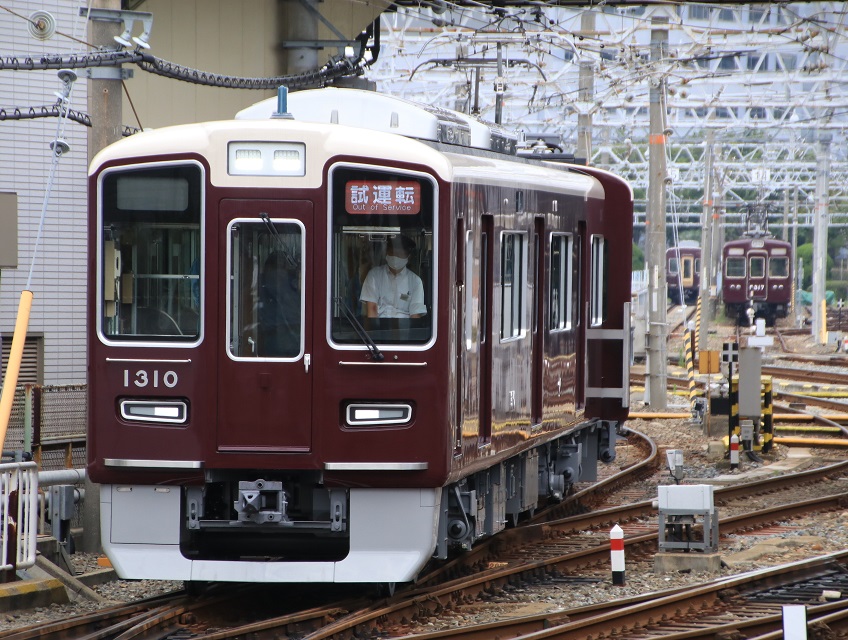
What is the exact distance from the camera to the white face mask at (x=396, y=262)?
27.4 feet

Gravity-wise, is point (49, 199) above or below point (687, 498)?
above

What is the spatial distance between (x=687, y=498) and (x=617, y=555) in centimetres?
111

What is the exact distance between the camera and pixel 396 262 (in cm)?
836

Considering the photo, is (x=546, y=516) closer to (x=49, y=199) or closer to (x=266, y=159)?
(x=49, y=199)

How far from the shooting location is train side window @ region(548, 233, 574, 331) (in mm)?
11461

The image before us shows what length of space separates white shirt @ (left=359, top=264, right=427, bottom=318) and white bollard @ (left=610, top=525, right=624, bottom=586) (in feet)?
7.43

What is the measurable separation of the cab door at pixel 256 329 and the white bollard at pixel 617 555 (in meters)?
2.41

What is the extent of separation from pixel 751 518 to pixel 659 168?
11124mm

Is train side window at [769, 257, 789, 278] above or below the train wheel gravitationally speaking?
above

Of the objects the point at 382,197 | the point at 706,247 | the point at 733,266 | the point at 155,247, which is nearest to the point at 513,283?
the point at 382,197

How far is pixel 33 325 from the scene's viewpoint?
13375mm

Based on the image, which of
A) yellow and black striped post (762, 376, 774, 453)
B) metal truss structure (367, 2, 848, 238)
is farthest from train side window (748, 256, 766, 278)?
yellow and black striped post (762, 376, 774, 453)

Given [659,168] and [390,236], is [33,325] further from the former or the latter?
[659,168]

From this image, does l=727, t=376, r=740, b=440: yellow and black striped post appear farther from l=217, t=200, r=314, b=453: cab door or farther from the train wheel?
l=217, t=200, r=314, b=453: cab door
